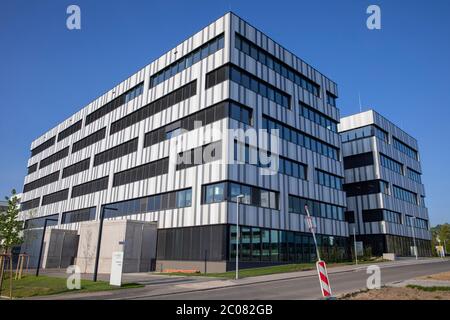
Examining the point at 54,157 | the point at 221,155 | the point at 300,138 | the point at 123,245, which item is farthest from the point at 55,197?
the point at 300,138

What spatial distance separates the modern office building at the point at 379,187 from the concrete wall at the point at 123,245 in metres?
32.7

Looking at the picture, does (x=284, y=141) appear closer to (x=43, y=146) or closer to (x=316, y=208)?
(x=316, y=208)

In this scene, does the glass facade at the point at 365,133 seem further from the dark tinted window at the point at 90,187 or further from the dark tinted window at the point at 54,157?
the dark tinted window at the point at 54,157

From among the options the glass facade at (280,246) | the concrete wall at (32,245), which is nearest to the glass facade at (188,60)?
the glass facade at (280,246)

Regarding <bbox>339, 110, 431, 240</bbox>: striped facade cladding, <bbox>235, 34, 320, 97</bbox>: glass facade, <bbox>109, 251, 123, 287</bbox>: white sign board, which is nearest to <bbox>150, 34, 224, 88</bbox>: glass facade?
<bbox>235, 34, 320, 97</bbox>: glass facade

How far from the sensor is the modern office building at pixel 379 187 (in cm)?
5172

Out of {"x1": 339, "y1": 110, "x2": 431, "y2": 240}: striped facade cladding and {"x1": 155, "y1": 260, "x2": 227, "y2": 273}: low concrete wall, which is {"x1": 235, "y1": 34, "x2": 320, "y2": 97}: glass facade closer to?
{"x1": 339, "y1": 110, "x2": 431, "y2": 240}: striped facade cladding

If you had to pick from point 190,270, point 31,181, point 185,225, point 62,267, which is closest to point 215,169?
point 185,225

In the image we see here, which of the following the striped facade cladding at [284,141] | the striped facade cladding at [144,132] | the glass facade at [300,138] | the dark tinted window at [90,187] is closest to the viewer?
the striped facade cladding at [284,141]

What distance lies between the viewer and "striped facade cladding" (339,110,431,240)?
5203 centimetres

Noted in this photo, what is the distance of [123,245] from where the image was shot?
98.3ft

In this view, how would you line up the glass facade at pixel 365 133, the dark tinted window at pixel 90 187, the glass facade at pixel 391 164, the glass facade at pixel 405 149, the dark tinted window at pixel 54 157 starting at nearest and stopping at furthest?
the dark tinted window at pixel 90 187 < the glass facade at pixel 391 164 < the glass facade at pixel 365 133 < the dark tinted window at pixel 54 157 < the glass facade at pixel 405 149

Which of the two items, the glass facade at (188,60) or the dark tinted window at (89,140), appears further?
the dark tinted window at (89,140)

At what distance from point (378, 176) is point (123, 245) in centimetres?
3896
